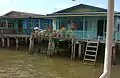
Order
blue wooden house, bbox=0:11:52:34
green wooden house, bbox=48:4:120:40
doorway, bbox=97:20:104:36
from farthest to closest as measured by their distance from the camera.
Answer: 1. blue wooden house, bbox=0:11:52:34
2. doorway, bbox=97:20:104:36
3. green wooden house, bbox=48:4:120:40

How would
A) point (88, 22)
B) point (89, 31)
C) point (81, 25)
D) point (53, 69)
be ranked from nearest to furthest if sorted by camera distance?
point (53, 69), point (89, 31), point (88, 22), point (81, 25)

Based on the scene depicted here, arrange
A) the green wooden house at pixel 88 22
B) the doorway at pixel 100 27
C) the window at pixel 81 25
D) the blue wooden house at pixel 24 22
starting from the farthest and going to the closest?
the blue wooden house at pixel 24 22 < the window at pixel 81 25 < the doorway at pixel 100 27 < the green wooden house at pixel 88 22

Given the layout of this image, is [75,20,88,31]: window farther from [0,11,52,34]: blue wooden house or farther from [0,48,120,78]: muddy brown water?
[0,11,52,34]: blue wooden house

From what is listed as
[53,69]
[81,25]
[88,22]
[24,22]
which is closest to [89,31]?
[88,22]

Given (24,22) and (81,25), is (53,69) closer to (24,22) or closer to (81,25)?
(81,25)

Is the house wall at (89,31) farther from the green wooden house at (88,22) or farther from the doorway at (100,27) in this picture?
the doorway at (100,27)

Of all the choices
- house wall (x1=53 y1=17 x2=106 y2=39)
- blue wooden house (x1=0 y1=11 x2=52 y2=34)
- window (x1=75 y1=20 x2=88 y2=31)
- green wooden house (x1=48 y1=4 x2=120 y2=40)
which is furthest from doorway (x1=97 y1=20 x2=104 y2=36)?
blue wooden house (x1=0 y1=11 x2=52 y2=34)

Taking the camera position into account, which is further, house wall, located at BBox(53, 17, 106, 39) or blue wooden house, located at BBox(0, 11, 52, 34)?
blue wooden house, located at BBox(0, 11, 52, 34)

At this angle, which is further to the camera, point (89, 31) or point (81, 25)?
point (81, 25)

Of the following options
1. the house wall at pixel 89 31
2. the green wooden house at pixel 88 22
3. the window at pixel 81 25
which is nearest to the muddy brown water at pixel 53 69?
the house wall at pixel 89 31

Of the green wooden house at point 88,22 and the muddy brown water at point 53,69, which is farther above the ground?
the green wooden house at point 88,22

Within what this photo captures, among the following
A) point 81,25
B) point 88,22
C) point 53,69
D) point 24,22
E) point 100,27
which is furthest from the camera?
point 24,22

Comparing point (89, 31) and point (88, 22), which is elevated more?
point (88, 22)

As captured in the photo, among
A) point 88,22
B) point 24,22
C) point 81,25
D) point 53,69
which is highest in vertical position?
point 24,22
